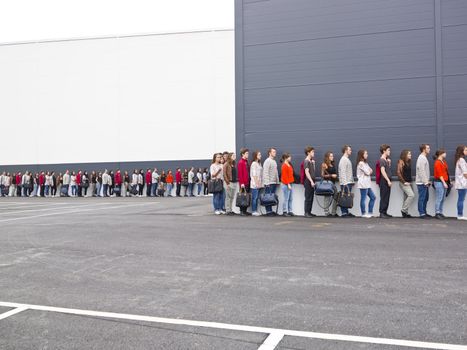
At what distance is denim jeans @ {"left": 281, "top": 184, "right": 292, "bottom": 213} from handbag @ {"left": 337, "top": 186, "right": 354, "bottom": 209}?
1.46 m

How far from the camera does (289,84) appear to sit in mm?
14039

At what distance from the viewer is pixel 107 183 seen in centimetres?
3017

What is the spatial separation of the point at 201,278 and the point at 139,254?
195 cm

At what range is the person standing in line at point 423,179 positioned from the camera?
37.4 feet

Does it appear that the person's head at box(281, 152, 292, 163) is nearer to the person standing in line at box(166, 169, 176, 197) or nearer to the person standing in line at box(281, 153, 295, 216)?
the person standing in line at box(281, 153, 295, 216)

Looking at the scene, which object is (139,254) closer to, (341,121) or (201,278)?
(201,278)

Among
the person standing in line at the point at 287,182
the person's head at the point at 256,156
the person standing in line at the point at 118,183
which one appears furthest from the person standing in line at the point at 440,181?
the person standing in line at the point at 118,183

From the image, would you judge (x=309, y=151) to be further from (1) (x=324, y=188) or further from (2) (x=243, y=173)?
(2) (x=243, y=173)

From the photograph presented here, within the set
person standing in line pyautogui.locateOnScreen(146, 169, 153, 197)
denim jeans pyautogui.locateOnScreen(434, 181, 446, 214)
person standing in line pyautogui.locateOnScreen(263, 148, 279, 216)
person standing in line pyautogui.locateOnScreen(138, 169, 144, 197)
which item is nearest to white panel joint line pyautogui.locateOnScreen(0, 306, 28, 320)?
person standing in line pyautogui.locateOnScreen(263, 148, 279, 216)

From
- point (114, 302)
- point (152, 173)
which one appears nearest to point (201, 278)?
point (114, 302)

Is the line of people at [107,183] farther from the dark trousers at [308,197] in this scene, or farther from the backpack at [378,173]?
the backpack at [378,173]

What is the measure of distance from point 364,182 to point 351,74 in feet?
11.6

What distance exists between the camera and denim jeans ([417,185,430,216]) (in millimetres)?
11531

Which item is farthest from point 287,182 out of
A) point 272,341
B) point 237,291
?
point 272,341
